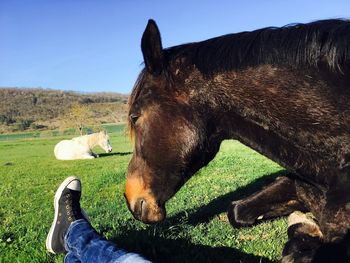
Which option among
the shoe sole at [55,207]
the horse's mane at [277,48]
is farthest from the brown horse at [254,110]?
the shoe sole at [55,207]

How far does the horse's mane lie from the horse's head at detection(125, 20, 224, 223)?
20 cm

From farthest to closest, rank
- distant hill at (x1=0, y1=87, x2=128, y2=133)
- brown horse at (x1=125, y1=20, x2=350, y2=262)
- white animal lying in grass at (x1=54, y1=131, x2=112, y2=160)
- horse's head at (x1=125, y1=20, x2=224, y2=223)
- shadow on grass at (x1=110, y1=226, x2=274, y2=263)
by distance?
1. distant hill at (x1=0, y1=87, x2=128, y2=133)
2. white animal lying in grass at (x1=54, y1=131, x2=112, y2=160)
3. shadow on grass at (x1=110, y1=226, x2=274, y2=263)
4. horse's head at (x1=125, y1=20, x2=224, y2=223)
5. brown horse at (x1=125, y1=20, x2=350, y2=262)

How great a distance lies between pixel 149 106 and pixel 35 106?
112901 millimetres

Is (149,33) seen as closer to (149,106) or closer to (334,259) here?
(149,106)

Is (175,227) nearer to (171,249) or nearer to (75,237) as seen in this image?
(171,249)

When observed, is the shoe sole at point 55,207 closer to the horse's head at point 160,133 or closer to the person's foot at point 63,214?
the person's foot at point 63,214

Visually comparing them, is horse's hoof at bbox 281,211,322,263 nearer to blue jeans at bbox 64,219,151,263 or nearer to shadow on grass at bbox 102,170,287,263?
shadow on grass at bbox 102,170,287,263

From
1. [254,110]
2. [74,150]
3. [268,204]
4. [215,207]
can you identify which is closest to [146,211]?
[254,110]

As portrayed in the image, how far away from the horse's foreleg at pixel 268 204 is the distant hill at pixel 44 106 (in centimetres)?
7292


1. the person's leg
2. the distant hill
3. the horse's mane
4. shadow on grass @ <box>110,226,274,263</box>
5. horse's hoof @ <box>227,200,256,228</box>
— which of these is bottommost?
the distant hill

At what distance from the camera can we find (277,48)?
3.07 m

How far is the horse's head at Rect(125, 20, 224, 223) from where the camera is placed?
324cm

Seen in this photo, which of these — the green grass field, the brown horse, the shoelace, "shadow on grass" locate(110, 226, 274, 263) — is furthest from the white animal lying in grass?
the brown horse

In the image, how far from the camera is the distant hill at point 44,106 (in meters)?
87.4
